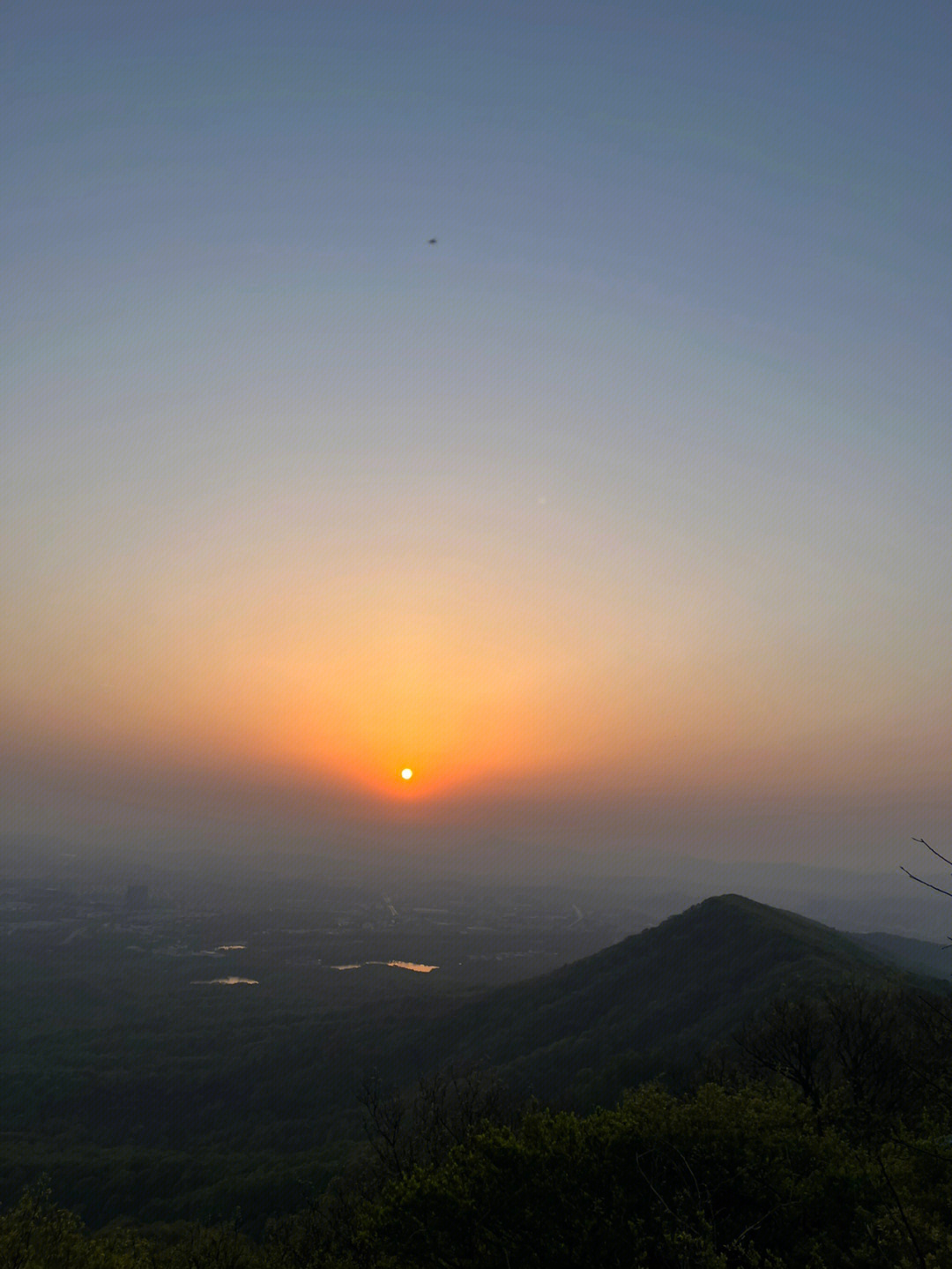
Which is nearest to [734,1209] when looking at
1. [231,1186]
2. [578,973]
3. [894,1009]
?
[894,1009]

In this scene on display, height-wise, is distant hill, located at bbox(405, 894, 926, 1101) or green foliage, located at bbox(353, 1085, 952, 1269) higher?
green foliage, located at bbox(353, 1085, 952, 1269)

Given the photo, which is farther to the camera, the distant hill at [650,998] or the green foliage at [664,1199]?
the distant hill at [650,998]

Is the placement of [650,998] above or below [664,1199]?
below

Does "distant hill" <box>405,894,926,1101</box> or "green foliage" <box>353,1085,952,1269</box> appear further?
"distant hill" <box>405,894,926,1101</box>

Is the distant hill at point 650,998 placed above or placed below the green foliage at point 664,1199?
below

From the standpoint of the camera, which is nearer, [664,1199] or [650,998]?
[664,1199]

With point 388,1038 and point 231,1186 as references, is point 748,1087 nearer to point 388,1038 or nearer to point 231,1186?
point 231,1186

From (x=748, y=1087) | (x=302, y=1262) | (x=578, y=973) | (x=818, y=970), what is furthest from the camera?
(x=578, y=973)

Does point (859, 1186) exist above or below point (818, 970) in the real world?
above
